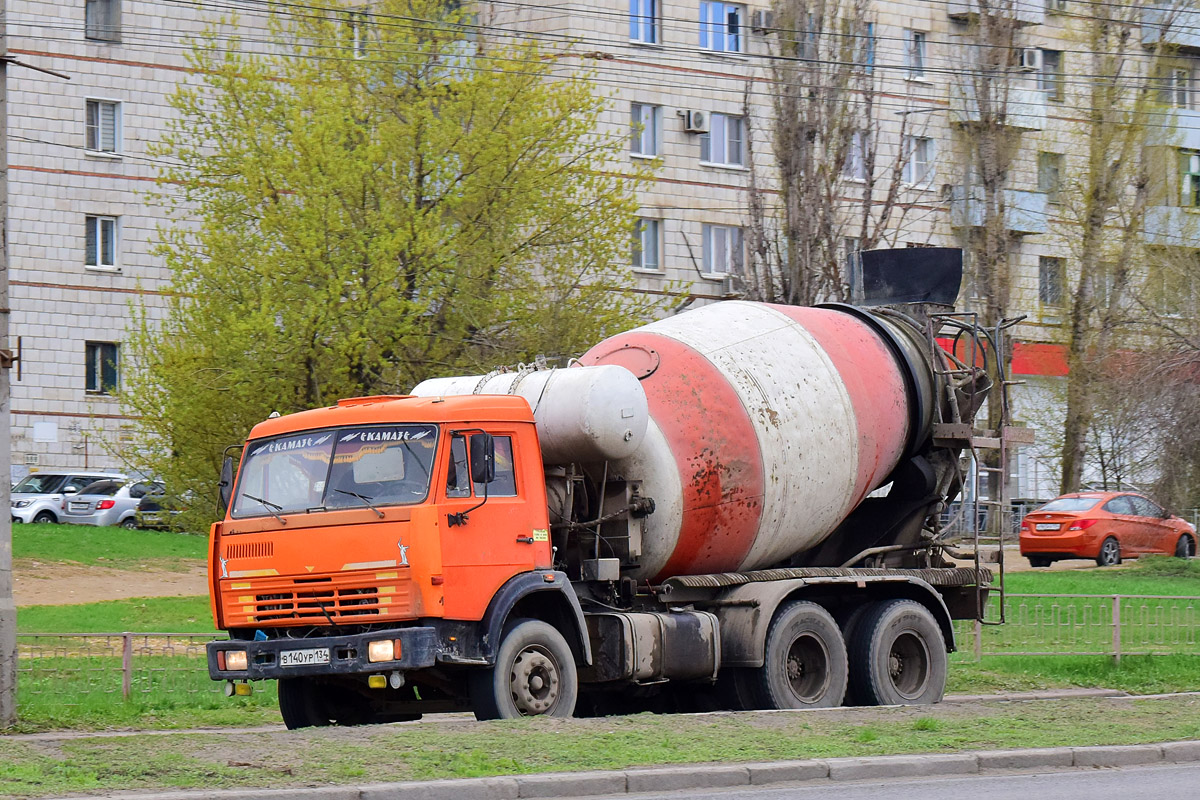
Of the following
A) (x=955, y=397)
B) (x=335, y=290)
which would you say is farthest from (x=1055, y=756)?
(x=335, y=290)

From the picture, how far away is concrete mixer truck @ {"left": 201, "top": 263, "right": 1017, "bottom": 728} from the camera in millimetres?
13438

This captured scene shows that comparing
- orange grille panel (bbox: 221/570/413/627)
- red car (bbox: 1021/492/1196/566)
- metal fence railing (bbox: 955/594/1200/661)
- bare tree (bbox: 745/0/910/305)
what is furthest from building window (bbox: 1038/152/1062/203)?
orange grille panel (bbox: 221/570/413/627)

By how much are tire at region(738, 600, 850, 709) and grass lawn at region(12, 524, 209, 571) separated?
20.1m

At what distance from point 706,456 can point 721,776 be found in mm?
4993

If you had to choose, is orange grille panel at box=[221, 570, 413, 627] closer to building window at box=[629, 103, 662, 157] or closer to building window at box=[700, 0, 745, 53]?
building window at box=[629, 103, 662, 157]

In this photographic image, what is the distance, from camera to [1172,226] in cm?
4800

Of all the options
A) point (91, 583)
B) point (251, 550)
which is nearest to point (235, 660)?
point (251, 550)

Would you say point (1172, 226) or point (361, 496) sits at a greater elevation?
point (1172, 226)

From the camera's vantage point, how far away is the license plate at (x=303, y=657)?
13328 mm

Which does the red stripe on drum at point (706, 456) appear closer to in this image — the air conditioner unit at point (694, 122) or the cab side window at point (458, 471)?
the cab side window at point (458, 471)

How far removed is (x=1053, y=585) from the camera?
3030 cm

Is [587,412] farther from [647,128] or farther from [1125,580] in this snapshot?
[647,128]

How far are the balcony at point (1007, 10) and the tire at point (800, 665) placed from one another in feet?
92.5

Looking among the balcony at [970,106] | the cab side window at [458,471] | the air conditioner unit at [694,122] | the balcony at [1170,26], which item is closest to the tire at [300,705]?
the cab side window at [458,471]
